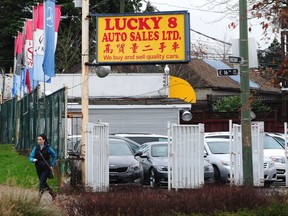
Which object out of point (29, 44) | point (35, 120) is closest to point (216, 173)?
point (35, 120)

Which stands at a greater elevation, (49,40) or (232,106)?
(49,40)

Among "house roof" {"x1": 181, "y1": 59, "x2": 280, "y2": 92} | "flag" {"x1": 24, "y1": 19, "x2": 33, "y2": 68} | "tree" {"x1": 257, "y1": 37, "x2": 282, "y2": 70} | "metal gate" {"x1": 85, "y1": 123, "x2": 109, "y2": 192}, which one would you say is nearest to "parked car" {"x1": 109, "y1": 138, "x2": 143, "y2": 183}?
"metal gate" {"x1": 85, "y1": 123, "x2": 109, "y2": 192}

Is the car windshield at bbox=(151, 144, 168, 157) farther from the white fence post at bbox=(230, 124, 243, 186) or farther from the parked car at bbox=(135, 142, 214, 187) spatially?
the white fence post at bbox=(230, 124, 243, 186)

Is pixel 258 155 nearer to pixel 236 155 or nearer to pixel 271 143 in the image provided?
pixel 236 155

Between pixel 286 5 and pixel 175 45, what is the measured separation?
758 centimetres

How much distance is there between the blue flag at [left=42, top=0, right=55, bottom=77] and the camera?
20234 millimetres

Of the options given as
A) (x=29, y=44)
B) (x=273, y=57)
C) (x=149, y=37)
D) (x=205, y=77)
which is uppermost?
(x=205, y=77)

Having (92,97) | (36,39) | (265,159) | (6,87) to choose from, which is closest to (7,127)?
(92,97)

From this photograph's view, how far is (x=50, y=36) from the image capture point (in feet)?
66.7

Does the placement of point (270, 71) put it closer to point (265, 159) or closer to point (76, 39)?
point (265, 159)

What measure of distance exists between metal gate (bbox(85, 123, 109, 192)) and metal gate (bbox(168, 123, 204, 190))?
173 centimetres

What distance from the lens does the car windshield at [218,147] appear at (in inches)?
838

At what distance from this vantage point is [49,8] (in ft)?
67.9

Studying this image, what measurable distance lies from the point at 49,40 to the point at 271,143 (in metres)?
8.60
